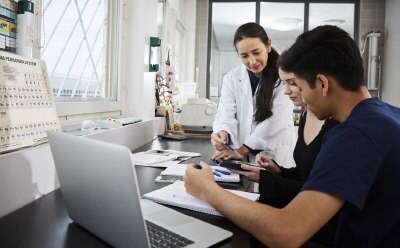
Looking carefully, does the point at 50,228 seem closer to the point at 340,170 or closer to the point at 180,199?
the point at 180,199

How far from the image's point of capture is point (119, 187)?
57 cm

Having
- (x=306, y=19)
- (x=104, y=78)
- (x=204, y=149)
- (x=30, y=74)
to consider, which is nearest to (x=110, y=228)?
(x=30, y=74)

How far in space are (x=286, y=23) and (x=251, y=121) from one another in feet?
12.7

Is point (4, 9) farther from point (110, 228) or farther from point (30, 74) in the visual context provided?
point (110, 228)

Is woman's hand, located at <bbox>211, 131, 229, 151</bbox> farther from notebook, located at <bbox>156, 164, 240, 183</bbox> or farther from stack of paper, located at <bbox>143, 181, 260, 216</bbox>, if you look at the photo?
stack of paper, located at <bbox>143, 181, 260, 216</bbox>

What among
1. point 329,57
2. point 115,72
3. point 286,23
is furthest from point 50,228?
point 286,23

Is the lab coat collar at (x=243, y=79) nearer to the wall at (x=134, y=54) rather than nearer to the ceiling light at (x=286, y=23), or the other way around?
the wall at (x=134, y=54)

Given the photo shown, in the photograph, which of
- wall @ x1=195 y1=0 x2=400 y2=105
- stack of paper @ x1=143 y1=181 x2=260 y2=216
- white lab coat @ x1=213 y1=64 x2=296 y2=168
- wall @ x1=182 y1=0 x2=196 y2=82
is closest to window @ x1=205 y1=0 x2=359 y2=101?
wall @ x1=195 y1=0 x2=400 y2=105

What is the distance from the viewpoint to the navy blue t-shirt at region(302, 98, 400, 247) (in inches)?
27.1

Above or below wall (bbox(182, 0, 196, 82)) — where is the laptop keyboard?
below

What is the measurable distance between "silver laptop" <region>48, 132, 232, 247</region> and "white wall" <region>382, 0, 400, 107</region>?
4656mm

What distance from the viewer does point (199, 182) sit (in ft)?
2.95

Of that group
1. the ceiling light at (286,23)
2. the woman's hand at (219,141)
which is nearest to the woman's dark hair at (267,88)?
the woman's hand at (219,141)

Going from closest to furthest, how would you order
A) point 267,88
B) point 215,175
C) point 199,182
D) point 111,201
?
point 111,201, point 199,182, point 215,175, point 267,88
